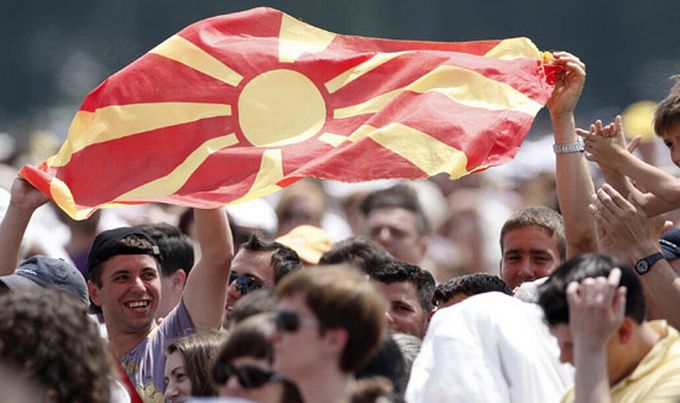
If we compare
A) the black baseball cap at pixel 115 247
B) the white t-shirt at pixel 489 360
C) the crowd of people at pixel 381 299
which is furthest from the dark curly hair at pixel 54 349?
the black baseball cap at pixel 115 247

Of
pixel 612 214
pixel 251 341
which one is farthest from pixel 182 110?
pixel 251 341

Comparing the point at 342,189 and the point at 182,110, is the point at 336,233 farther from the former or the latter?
the point at 182,110

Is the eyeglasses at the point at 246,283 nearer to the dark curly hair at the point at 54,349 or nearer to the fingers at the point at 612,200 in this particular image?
the fingers at the point at 612,200

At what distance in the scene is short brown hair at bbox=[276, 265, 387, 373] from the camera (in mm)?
4293

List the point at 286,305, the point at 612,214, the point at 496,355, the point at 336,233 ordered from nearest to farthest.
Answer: the point at 286,305
the point at 496,355
the point at 612,214
the point at 336,233

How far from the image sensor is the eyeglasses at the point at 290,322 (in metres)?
4.30

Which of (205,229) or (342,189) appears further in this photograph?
(342,189)

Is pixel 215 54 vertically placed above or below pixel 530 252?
above

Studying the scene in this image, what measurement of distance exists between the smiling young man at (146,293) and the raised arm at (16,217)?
0.37 metres

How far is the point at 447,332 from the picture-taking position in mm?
5277

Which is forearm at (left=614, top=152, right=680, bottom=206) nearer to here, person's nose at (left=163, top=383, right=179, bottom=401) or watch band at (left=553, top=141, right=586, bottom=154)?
watch band at (left=553, top=141, right=586, bottom=154)

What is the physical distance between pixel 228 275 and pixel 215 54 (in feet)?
3.27

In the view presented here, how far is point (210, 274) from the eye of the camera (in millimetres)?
6863

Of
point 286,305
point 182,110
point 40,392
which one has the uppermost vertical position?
point 182,110
